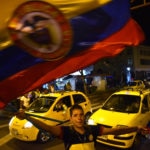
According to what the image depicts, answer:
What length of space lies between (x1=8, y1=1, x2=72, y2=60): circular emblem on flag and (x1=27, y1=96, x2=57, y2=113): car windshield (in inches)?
359

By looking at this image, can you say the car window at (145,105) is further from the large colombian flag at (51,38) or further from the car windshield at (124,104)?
the large colombian flag at (51,38)

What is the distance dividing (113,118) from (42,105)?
3.23m

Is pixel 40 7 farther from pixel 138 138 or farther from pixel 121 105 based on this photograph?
pixel 121 105

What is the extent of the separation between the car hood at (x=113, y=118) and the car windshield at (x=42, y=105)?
82.5 inches

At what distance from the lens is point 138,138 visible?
10.3m

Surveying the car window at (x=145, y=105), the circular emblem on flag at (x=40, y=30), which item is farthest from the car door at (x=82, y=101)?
the circular emblem on flag at (x=40, y=30)

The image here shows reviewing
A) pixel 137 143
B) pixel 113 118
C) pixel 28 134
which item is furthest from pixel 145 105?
pixel 28 134

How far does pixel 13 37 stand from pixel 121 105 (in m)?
8.90

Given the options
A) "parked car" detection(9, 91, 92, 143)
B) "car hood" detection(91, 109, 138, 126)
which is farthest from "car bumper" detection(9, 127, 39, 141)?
"car hood" detection(91, 109, 138, 126)

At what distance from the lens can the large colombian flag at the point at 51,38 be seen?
2.87 meters

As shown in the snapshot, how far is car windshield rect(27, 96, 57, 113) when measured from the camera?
12.2 metres

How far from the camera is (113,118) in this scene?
10445 millimetres

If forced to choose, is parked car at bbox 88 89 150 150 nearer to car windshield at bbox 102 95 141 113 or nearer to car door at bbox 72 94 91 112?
car windshield at bbox 102 95 141 113

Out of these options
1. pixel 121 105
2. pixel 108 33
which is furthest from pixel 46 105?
pixel 108 33
